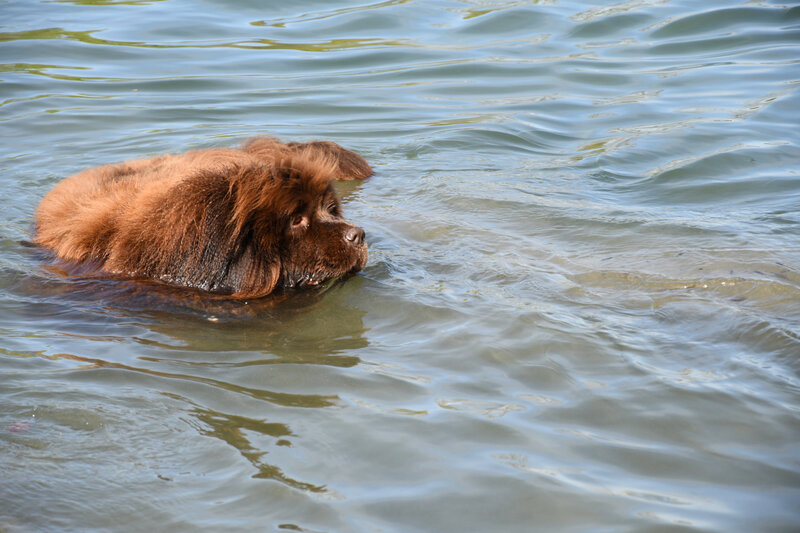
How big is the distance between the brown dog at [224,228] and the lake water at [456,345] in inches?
7.6

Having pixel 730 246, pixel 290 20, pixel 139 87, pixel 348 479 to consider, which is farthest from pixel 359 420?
pixel 290 20

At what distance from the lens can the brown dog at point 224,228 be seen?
5.13m

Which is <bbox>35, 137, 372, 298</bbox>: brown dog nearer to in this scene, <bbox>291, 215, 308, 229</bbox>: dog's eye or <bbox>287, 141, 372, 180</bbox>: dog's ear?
<bbox>291, 215, 308, 229</bbox>: dog's eye

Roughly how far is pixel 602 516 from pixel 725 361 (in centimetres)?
148

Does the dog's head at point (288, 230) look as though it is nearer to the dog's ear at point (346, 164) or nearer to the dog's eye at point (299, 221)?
the dog's eye at point (299, 221)

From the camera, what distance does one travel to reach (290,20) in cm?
1527

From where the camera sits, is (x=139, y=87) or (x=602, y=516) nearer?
(x=602, y=516)

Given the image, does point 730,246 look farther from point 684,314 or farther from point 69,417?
point 69,417

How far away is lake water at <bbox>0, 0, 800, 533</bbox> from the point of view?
3.12m

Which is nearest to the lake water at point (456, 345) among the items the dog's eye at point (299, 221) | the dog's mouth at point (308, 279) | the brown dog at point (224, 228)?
the dog's mouth at point (308, 279)

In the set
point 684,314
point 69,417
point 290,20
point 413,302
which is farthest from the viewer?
point 290,20

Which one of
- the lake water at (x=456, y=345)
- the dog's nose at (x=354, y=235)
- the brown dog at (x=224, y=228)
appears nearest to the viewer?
the lake water at (x=456, y=345)

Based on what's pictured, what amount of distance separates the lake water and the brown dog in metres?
0.19

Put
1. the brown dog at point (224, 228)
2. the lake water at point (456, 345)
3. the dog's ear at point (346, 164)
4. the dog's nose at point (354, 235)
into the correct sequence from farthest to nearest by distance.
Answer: the dog's ear at point (346, 164), the dog's nose at point (354, 235), the brown dog at point (224, 228), the lake water at point (456, 345)
